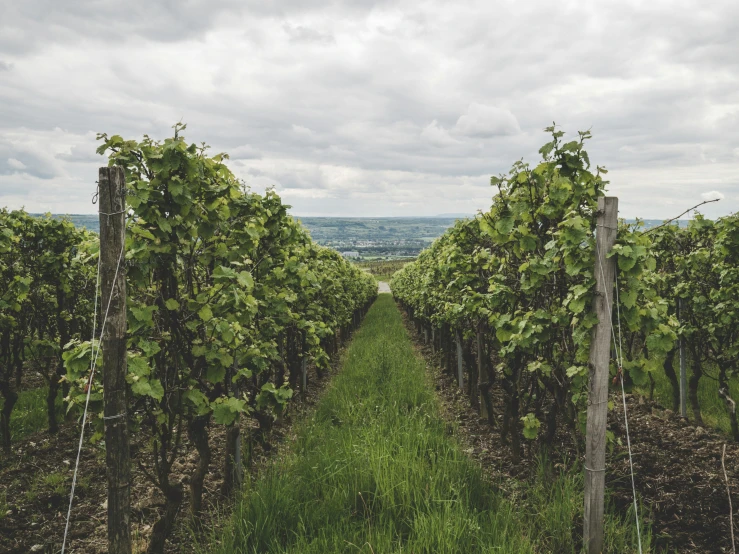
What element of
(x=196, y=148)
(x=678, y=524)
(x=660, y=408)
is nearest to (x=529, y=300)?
(x=678, y=524)

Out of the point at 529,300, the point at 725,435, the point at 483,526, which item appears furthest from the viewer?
the point at 725,435

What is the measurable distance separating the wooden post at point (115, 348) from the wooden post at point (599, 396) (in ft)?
11.1

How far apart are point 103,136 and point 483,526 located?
4.30 meters

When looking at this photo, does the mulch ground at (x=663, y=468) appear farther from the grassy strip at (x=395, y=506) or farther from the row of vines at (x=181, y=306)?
the row of vines at (x=181, y=306)

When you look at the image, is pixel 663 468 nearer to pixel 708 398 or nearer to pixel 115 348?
pixel 708 398

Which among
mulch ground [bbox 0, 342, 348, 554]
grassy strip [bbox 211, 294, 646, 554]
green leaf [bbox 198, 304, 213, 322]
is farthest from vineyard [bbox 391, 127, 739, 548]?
mulch ground [bbox 0, 342, 348, 554]

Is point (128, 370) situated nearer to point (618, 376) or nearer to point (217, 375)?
point (217, 375)

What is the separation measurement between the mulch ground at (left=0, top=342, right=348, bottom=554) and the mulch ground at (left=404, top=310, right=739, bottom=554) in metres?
2.97

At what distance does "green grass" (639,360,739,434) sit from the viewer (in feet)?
21.2

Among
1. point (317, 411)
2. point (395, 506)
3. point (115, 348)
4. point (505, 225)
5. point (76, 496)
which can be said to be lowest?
point (76, 496)

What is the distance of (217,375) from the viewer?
3793 mm

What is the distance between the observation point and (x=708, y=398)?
7.34 m

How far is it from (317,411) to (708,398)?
21.1 feet

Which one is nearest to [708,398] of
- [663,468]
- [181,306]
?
[663,468]
